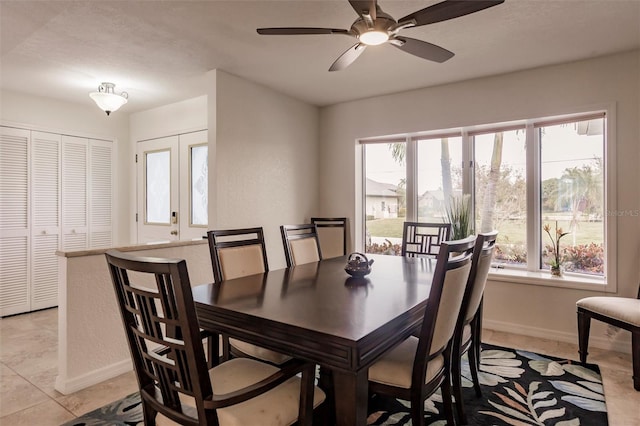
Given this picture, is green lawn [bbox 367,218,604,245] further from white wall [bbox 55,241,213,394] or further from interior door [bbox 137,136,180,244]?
white wall [bbox 55,241,213,394]

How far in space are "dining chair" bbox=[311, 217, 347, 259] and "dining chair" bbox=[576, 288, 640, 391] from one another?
2.42 m

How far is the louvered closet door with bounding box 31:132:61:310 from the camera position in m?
4.24

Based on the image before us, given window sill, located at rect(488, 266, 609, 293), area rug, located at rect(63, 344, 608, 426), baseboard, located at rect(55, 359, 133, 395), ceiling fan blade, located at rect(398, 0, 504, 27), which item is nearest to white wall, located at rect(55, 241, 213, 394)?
baseboard, located at rect(55, 359, 133, 395)

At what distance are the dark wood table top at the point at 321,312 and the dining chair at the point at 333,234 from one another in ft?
7.15

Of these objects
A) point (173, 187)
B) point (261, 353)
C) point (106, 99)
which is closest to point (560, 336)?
point (261, 353)

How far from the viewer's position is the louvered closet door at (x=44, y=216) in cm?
424

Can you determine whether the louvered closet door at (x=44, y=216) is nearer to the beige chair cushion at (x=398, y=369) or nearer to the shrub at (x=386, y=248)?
the shrub at (x=386, y=248)

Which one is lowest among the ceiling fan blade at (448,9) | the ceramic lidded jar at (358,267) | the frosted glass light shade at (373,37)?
the ceramic lidded jar at (358,267)

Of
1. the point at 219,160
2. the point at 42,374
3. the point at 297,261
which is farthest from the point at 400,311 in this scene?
the point at 42,374

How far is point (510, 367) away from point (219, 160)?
115 inches

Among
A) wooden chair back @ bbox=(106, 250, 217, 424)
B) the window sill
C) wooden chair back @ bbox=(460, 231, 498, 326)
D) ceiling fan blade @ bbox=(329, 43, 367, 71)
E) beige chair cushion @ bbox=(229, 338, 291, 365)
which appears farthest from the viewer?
the window sill

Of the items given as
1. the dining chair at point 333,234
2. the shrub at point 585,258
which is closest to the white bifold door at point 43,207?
the dining chair at point 333,234

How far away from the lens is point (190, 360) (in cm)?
112

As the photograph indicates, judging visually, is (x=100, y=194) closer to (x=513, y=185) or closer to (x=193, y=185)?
(x=193, y=185)
